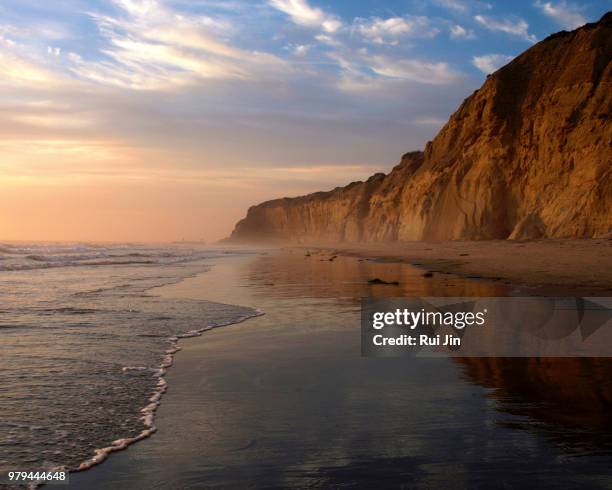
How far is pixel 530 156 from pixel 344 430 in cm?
4605

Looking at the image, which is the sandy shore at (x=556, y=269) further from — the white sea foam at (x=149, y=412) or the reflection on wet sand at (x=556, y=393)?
the white sea foam at (x=149, y=412)

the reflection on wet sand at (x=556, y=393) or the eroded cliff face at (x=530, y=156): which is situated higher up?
the eroded cliff face at (x=530, y=156)

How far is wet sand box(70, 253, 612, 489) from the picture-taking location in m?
3.42

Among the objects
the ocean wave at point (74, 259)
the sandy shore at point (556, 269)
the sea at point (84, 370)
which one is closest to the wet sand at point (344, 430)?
the sea at point (84, 370)

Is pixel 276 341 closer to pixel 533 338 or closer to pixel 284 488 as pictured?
pixel 533 338

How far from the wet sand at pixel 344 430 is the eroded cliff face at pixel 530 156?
31.8m

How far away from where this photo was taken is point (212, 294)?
1590 cm

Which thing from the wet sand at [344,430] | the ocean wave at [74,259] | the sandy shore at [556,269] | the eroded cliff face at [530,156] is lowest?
the ocean wave at [74,259]

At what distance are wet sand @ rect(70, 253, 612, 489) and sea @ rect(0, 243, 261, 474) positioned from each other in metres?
0.29

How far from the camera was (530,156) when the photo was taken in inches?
1790

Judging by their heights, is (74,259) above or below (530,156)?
below

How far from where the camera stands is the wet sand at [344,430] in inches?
135

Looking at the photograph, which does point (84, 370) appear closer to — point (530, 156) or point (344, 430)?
point (344, 430)

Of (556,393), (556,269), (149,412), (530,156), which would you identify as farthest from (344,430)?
(530,156)
